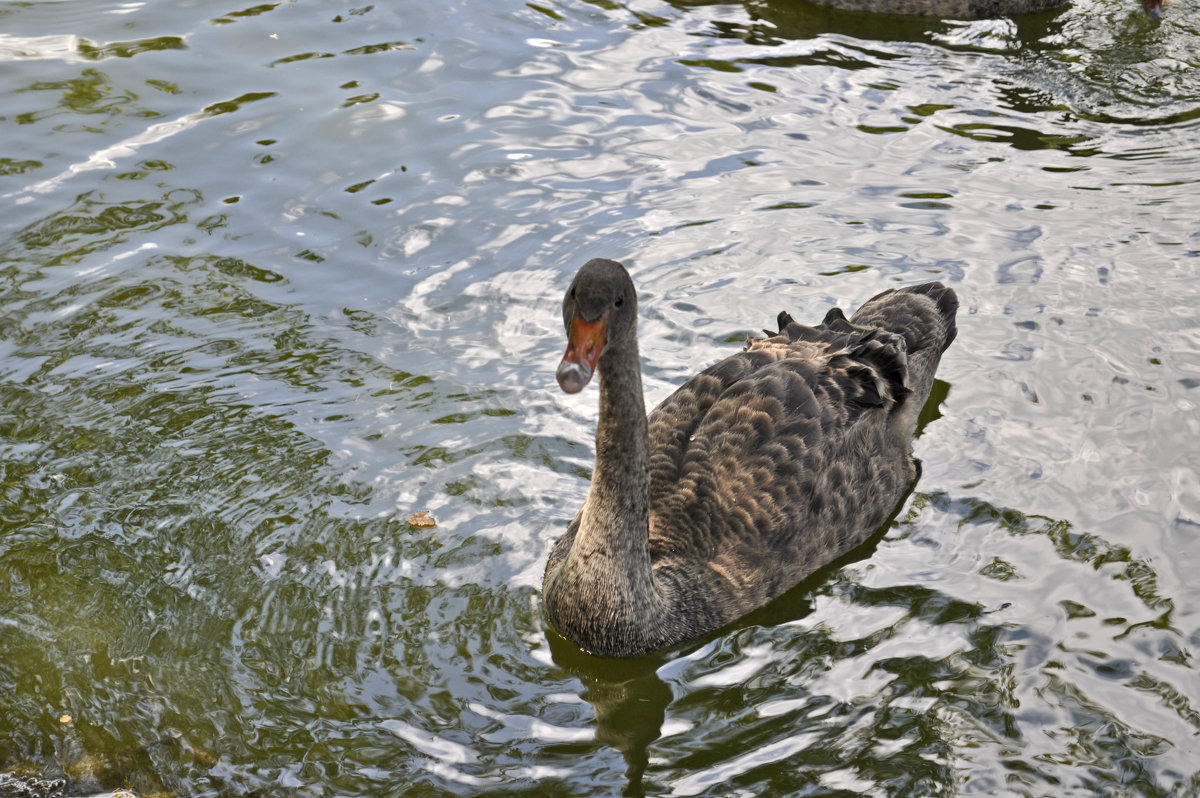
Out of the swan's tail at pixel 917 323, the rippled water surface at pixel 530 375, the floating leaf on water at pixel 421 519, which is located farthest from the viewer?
the swan's tail at pixel 917 323

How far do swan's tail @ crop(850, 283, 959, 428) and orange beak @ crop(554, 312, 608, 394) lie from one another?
8.92ft

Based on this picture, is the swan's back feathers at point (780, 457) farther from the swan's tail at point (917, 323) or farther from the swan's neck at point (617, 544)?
the swan's neck at point (617, 544)

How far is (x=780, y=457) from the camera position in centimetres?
658

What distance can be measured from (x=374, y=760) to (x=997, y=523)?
3.56 meters

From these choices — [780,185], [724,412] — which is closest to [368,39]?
[780,185]

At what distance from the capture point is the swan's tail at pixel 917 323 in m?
7.59

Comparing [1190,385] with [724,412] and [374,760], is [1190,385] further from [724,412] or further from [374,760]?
[374,760]

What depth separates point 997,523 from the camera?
22.6 ft

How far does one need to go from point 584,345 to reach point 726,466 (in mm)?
1654

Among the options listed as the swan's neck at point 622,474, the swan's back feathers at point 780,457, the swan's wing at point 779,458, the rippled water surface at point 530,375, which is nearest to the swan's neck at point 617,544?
the swan's neck at point 622,474

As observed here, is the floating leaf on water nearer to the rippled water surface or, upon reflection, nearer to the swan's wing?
the rippled water surface

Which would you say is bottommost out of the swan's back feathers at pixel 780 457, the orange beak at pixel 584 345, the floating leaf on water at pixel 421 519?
the floating leaf on water at pixel 421 519

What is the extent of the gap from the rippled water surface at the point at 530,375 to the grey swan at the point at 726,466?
217 millimetres

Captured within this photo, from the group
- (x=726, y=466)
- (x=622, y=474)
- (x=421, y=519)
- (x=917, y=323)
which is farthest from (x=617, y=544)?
(x=917, y=323)
